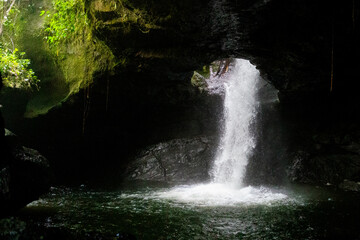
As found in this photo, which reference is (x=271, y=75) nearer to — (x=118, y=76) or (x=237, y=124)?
(x=237, y=124)

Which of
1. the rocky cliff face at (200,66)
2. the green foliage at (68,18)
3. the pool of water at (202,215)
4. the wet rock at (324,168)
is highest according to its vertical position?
the green foliage at (68,18)

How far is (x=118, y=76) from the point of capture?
930 cm

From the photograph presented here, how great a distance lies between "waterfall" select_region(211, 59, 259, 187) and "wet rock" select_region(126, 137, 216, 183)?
0.65 metres

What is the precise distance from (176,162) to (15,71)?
26.2 feet

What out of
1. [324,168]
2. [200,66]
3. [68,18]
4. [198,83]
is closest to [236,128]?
[198,83]

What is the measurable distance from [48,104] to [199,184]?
7376 mm

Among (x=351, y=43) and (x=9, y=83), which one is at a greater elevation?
(x=351, y=43)

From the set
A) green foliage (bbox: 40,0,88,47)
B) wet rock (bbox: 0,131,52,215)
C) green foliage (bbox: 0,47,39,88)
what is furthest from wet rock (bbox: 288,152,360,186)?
green foliage (bbox: 0,47,39,88)

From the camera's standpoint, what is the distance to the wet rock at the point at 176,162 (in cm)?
1281

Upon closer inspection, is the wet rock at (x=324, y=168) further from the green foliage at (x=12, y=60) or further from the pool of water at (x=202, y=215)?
the green foliage at (x=12, y=60)

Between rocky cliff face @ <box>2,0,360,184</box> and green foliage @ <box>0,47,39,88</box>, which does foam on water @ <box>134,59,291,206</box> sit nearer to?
rocky cliff face @ <box>2,0,360,184</box>

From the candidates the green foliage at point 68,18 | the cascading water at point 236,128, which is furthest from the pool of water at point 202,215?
the green foliage at point 68,18

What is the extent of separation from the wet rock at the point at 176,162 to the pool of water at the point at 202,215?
3.99 meters

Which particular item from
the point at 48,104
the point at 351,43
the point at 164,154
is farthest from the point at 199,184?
the point at 351,43
